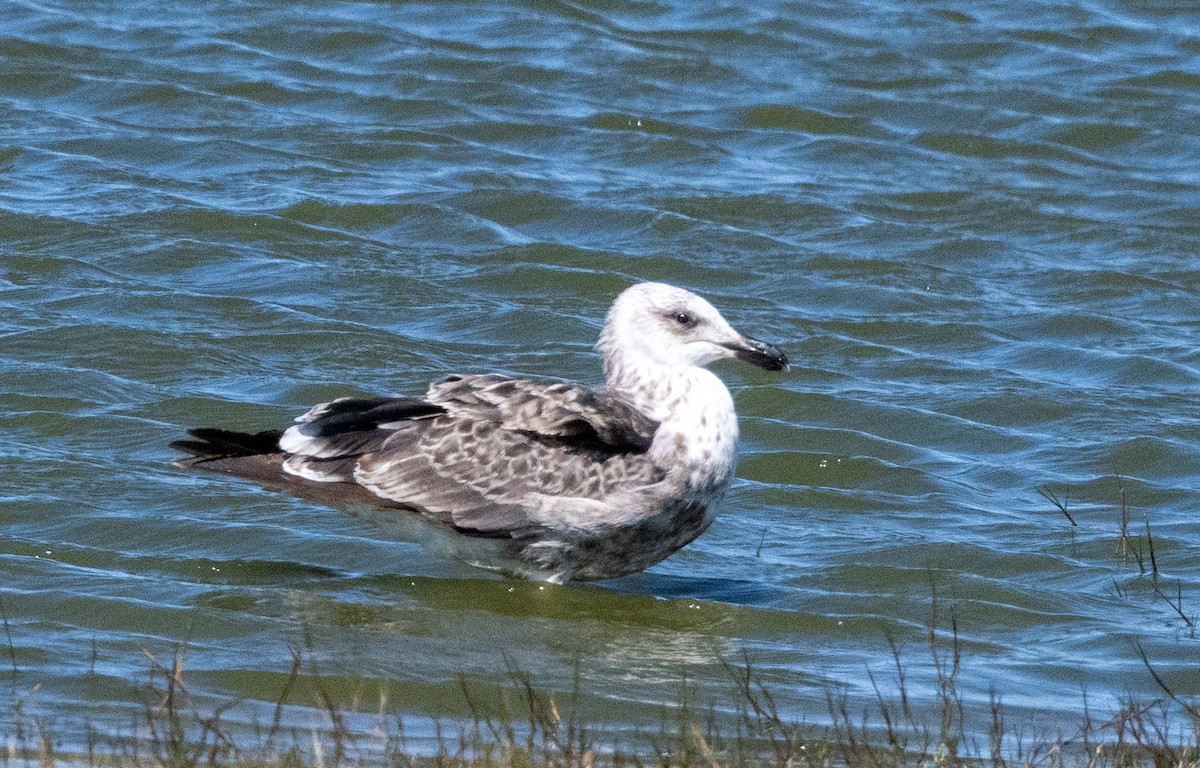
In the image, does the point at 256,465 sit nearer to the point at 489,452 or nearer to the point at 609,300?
the point at 489,452

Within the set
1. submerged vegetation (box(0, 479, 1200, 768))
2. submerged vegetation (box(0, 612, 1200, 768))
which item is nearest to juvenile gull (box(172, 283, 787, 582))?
submerged vegetation (box(0, 479, 1200, 768))

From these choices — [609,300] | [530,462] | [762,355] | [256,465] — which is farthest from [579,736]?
[609,300]

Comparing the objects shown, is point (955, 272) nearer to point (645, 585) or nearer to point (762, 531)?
point (762, 531)

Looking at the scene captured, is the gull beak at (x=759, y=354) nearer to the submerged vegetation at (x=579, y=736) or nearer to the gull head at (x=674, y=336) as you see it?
the gull head at (x=674, y=336)

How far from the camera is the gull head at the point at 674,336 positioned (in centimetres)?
809

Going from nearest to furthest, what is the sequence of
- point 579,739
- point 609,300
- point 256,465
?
point 579,739 < point 256,465 < point 609,300

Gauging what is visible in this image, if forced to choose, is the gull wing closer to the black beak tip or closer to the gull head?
the gull head

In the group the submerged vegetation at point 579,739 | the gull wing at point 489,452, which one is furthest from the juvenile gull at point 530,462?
the submerged vegetation at point 579,739

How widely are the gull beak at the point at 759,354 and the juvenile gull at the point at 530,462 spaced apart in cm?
17

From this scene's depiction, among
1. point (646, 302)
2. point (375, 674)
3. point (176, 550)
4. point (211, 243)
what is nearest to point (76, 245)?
point (211, 243)

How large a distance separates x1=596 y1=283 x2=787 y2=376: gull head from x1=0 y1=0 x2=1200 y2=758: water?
0.91 m

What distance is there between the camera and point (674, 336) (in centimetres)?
810

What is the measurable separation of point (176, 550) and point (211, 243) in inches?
161

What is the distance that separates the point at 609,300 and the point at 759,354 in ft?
12.3
